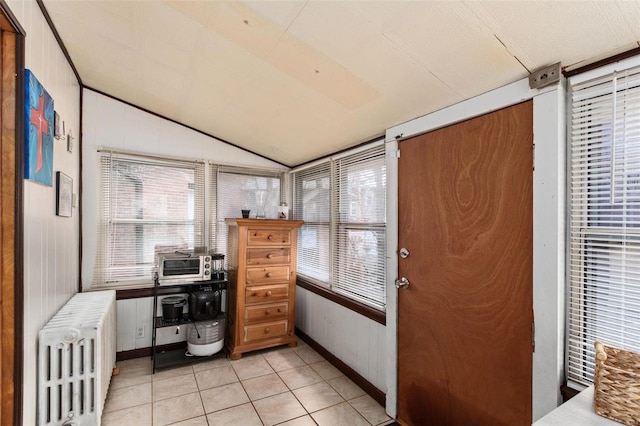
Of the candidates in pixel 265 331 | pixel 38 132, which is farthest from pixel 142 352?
pixel 38 132

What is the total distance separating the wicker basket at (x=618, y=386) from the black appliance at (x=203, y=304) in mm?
2868

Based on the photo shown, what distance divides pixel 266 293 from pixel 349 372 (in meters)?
1.11

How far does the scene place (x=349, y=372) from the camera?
106 inches

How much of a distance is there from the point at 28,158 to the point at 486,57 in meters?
2.08

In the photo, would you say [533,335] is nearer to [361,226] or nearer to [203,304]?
[361,226]

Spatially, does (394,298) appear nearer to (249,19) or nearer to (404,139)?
(404,139)

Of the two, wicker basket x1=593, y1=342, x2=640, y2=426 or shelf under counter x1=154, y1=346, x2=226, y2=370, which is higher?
wicker basket x1=593, y1=342, x2=640, y2=426

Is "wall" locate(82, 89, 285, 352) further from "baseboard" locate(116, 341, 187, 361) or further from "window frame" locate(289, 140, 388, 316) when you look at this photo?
"window frame" locate(289, 140, 388, 316)

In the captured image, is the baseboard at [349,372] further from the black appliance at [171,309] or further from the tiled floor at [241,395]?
the black appliance at [171,309]

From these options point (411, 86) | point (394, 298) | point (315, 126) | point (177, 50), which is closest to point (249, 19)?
point (177, 50)

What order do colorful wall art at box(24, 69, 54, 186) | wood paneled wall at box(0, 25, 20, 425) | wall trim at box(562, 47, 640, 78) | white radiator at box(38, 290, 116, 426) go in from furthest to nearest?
white radiator at box(38, 290, 116, 426), colorful wall art at box(24, 69, 54, 186), wood paneled wall at box(0, 25, 20, 425), wall trim at box(562, 47, 640, 78)

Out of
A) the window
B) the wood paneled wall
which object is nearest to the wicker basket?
the window

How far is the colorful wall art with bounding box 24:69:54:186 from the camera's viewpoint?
Answer: 53.4 inches

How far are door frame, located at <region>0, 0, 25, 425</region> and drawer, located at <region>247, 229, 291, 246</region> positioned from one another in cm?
189
